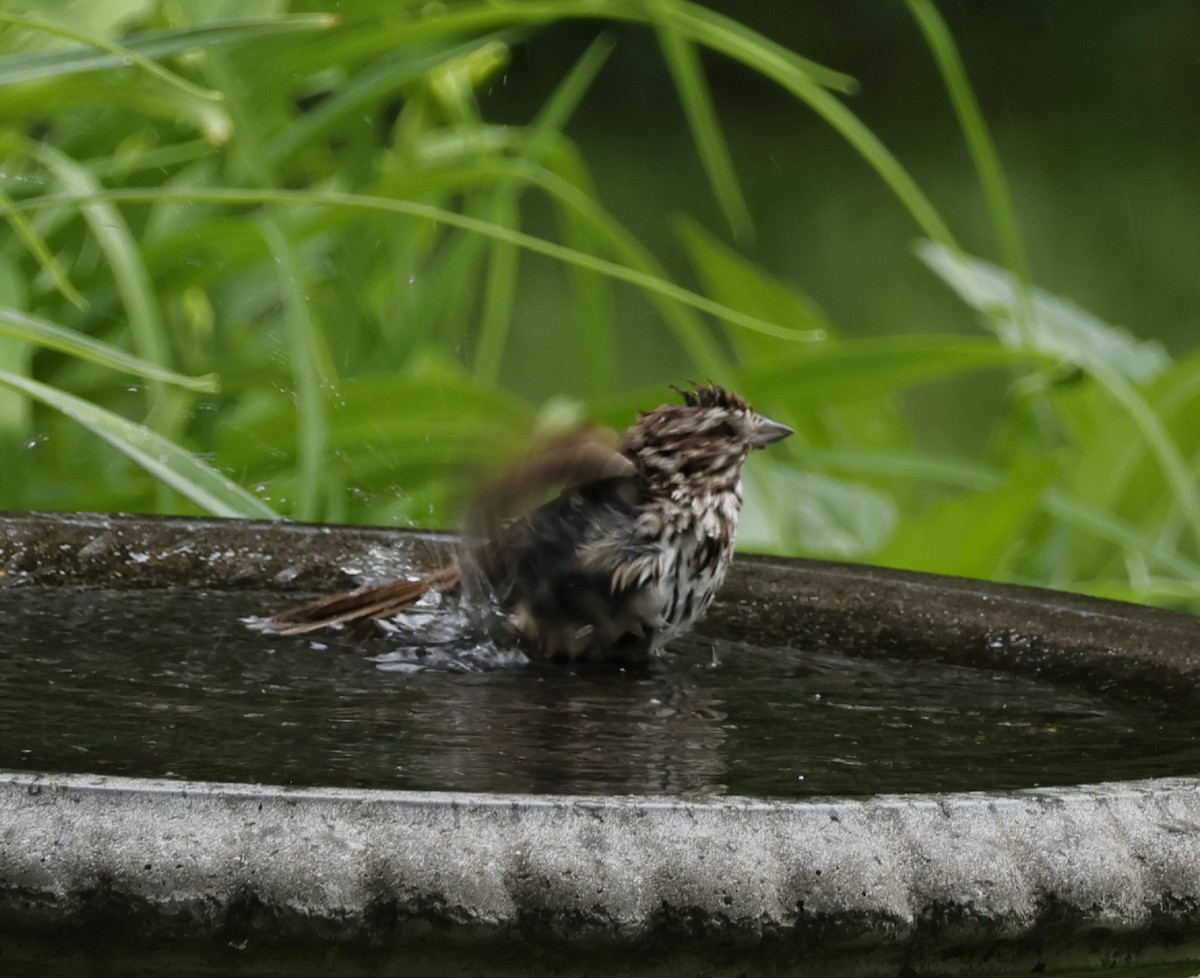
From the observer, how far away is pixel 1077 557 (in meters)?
2.92

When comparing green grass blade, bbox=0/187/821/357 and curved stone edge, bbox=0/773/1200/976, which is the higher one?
green grass blade, bbox=0/187/821/357

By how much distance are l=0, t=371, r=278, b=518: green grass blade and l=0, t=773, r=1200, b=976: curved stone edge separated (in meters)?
0.76

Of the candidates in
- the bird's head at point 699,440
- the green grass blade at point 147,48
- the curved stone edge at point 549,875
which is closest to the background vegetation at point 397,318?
the green grass blade at point 147,48

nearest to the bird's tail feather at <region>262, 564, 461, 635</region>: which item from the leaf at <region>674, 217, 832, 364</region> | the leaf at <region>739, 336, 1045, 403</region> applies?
the leaf at <region>739, 336, 1045, 403</region>

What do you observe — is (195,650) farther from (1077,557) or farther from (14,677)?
(1077,557)

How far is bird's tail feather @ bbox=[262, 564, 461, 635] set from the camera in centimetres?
143

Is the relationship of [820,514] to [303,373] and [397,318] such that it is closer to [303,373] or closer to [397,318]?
[397,318]

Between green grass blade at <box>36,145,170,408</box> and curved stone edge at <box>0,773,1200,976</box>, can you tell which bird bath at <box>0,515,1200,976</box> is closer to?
curved stone edge at <box>0,773,1200,976</box>

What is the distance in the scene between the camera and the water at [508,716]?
38.0 inches

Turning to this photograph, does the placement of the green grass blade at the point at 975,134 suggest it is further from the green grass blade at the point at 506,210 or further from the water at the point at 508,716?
the water at the point at 508,716

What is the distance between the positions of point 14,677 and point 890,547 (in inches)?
56.8

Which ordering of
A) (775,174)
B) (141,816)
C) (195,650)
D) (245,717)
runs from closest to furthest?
(141,816) < (245,717) < (195,650) < (775,174)

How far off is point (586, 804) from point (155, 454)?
0.85 m

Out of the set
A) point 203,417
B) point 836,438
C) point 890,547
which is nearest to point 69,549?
point 203,417
